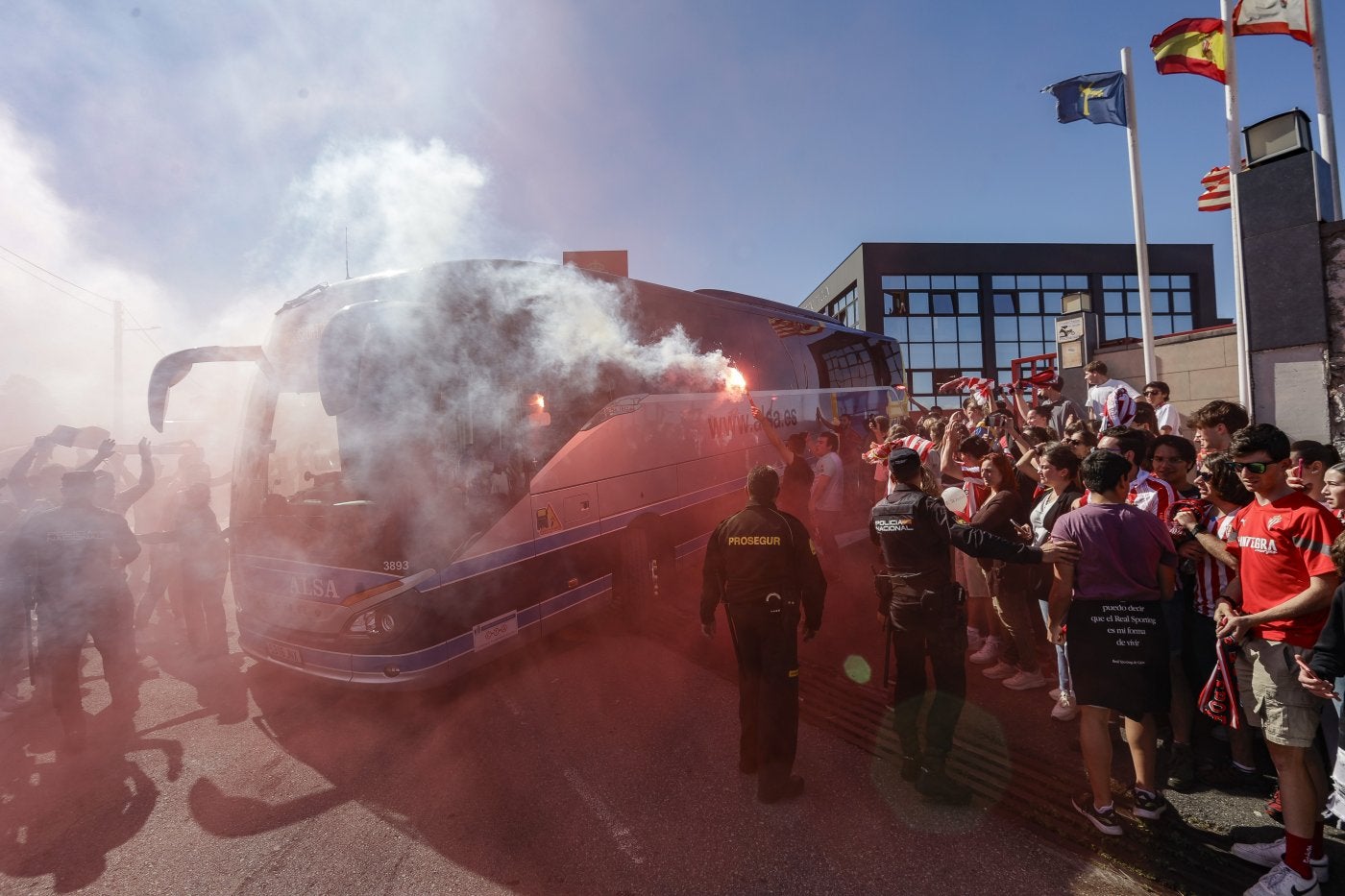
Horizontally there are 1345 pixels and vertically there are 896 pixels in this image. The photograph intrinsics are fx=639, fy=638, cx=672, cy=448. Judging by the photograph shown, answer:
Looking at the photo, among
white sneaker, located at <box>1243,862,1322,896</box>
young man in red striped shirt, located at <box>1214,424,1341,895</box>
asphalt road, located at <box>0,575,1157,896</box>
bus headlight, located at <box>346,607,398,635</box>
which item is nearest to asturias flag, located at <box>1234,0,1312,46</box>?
young man in red striped shirt, located at <box>1214,424,1341,895</box>

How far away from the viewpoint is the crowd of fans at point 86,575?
15.5 ft

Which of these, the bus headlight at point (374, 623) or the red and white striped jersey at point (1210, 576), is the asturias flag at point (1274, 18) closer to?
the red and white striped jersey at point (1210, 576)

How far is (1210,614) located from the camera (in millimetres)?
3480

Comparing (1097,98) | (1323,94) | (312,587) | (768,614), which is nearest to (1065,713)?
(768,614)

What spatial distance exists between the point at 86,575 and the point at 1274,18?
1340 cm

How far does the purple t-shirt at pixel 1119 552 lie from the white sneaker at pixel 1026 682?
6.28 feet

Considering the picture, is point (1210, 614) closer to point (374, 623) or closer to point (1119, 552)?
point (1119, 552)

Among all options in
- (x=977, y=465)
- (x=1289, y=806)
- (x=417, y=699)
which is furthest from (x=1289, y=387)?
(x=417, y=699)

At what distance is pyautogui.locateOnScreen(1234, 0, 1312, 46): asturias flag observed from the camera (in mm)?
7251

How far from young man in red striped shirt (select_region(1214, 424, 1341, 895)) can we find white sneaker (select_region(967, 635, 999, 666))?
2.25 m

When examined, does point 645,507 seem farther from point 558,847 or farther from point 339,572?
point 558,847

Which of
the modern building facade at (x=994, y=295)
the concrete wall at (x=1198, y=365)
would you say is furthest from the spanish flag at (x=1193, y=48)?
the modern building facade at (x=994, y=295)

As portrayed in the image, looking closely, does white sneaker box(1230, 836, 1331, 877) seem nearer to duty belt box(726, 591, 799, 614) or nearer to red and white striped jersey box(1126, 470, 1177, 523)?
red and white striped jersey box(1126, 470, 1177, 523)

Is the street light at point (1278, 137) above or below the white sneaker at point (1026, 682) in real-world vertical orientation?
above
